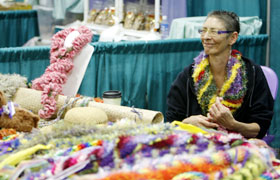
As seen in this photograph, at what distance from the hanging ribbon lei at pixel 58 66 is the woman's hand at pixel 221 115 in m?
0.77

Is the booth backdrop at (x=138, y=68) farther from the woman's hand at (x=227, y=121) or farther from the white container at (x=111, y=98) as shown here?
the woman's hand at (x=227, y=121)

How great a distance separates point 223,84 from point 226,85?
0.10 feet

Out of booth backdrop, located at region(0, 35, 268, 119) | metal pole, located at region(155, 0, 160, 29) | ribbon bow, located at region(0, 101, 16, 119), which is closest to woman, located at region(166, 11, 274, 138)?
ribbon bow, located at region(0, 101, 16, 119)

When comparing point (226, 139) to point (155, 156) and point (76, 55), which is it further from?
point (76, 55)

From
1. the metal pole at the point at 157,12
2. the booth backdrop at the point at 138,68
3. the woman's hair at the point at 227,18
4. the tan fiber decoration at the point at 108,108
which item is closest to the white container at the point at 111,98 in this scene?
the tan fiber decoration at the point at 108,108

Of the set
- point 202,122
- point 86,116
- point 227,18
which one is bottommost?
point 202,122

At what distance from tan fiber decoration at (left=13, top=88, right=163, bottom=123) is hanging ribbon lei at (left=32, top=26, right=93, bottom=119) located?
4cm

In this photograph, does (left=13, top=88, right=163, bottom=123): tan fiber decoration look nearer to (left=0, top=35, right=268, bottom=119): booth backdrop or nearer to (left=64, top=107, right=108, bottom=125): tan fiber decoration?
(left=64, top=107, right=108, bottom=125): tan fiber decoration

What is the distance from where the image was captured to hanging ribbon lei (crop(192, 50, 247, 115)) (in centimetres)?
235

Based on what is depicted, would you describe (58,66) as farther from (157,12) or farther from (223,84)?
(157,12)

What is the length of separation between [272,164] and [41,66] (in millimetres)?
2666

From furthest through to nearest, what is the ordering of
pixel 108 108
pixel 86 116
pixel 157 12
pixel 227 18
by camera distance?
pixel 157 12 → pixel 227 18 → pixel 108 108 → pixel 86 116

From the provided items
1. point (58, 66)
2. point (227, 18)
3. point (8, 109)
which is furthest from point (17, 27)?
point (8, 109)

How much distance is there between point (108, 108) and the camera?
207cm
